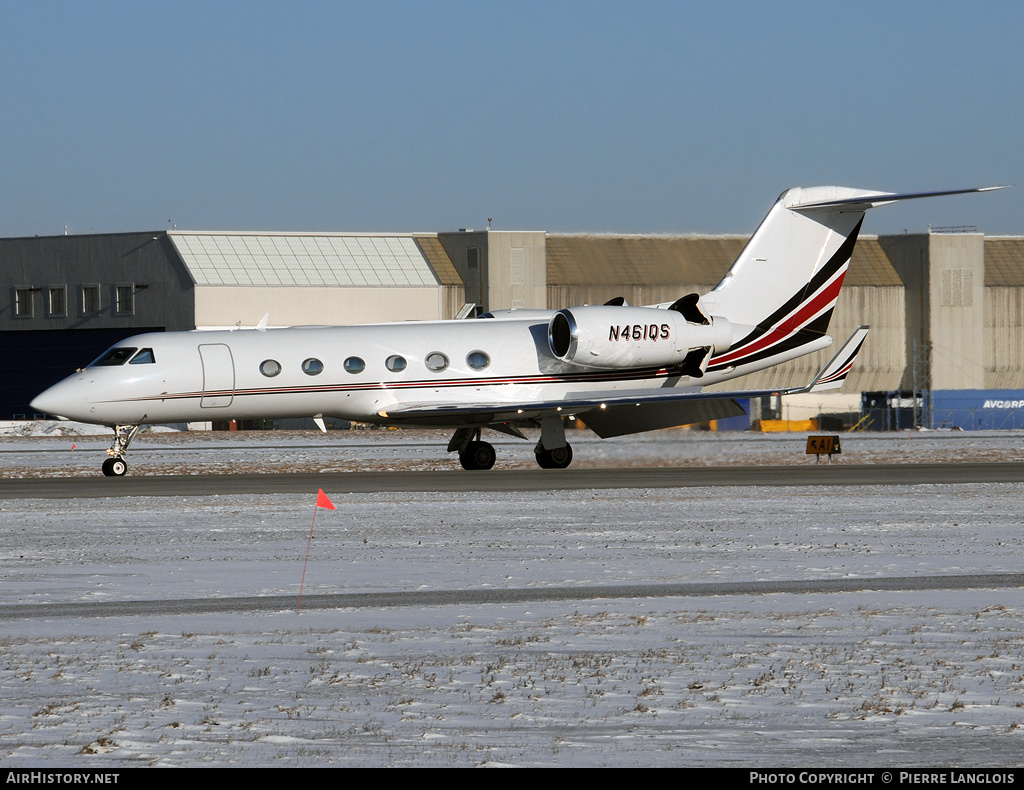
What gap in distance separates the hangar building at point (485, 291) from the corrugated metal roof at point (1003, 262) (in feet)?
0.53

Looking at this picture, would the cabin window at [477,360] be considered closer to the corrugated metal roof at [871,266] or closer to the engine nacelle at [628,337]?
the engine nacelle at [628,337]

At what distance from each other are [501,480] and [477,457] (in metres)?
4.17

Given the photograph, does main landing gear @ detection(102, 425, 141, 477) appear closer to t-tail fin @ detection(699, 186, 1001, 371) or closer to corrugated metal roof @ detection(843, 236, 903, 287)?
t-tail fin @ detection(699, 186, 1001, 371)

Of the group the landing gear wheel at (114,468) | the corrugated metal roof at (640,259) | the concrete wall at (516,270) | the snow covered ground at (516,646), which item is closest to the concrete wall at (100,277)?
the concrete wall at (516,270)

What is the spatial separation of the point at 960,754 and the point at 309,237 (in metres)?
67.5

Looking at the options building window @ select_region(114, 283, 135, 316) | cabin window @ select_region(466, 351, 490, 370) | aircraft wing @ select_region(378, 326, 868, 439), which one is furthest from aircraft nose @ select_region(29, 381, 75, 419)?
building window @ select_region(114, 283, 135, 316)

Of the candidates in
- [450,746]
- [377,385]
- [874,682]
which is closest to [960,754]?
[874,682]

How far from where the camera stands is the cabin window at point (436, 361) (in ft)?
96.0

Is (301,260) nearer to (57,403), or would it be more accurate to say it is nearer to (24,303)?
(24,303)

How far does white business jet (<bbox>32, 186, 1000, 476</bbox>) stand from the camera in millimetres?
27906

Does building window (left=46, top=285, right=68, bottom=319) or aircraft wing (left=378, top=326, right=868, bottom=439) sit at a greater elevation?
building window (left=46, top=285, right=68, bottom=319)

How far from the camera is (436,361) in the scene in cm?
2931

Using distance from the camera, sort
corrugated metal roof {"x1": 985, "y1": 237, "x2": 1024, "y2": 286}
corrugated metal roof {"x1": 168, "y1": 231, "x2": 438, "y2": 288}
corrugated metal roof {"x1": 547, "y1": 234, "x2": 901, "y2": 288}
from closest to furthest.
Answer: corrugated metal roof {"x1": 168, "y1": 231, "x2": 438, "y2": 288}, corrugated metal roof {"x1": 547, "y1": 234, "x2": 901, "y2": 288}, corrugated metal roof {"x1": 985, "y1": 237, "x2": 1024, "y2": 286}

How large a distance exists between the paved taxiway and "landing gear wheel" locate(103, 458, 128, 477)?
0.69 feet
